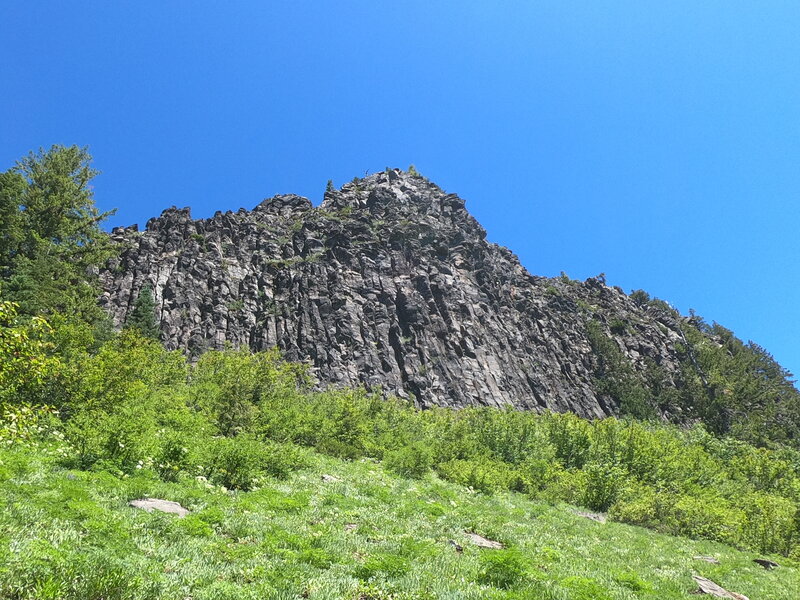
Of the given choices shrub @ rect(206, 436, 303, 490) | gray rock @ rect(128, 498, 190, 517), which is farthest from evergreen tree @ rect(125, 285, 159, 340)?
gray rock @ rect(128, 498, 190, 517)

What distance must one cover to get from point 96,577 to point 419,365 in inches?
3549

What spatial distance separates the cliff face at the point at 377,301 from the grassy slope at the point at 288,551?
2856 inches

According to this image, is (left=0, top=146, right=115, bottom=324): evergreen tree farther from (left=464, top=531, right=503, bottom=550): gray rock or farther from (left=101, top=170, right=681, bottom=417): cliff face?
(left=101, top=170, right=681, bottom=417): cliff face

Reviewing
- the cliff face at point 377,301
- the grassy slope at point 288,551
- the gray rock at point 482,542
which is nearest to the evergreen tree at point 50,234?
the grassy slope at point 288,551

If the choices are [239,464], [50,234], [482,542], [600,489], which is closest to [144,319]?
[50,234]

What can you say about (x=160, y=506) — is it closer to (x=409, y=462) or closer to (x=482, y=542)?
(x=482, y=542)

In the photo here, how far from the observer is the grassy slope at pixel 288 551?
672 cm

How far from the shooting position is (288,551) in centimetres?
906

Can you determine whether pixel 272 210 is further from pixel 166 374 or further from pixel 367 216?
pixel 166 374

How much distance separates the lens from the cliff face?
302ft

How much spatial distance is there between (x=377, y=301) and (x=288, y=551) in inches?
3786

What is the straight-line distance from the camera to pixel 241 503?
12.6 metres

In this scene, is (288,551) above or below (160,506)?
above

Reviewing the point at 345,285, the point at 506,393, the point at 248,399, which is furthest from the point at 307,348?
the point at 248,399
